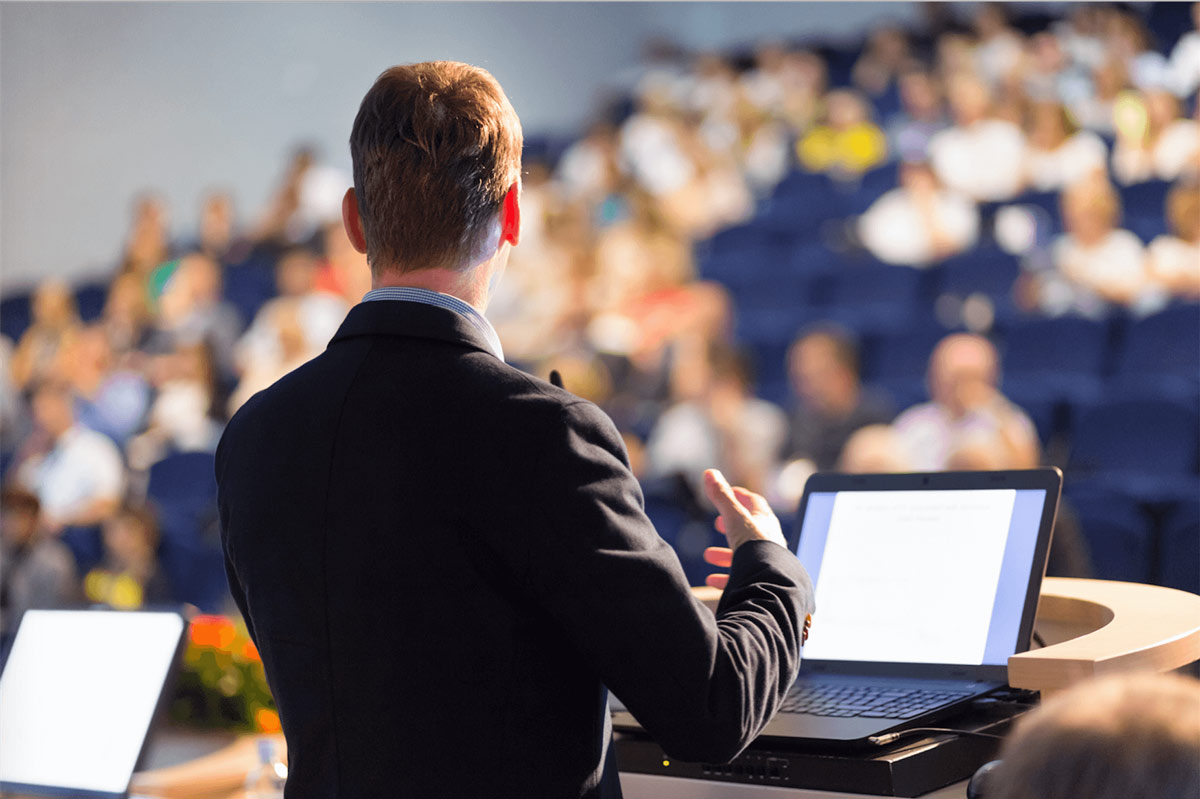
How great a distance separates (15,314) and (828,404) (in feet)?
14.8

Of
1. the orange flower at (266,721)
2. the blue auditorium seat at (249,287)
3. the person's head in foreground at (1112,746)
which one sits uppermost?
the person's head in foreground at (1112,746)

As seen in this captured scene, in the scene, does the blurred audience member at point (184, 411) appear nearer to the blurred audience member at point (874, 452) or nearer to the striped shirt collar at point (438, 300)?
the blurred audience member at point (874, 452)

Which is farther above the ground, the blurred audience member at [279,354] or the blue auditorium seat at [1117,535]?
the blue auditorium seat at [1117,535]

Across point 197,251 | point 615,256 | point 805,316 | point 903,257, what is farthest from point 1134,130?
point 197,251

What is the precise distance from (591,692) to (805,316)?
4.43 m

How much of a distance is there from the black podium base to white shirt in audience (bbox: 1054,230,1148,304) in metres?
3.57

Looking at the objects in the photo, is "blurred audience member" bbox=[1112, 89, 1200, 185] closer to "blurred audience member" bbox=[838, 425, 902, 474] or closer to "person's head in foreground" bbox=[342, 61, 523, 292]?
"blurred audience member" bbox=[838, 425, 902, 474]

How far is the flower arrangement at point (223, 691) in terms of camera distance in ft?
5.43

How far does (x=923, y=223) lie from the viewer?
16.5 ft

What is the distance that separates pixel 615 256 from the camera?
547 cm

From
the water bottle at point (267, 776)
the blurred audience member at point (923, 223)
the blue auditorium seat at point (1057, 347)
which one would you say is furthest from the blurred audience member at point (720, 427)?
the water bottle at point (267, 776)

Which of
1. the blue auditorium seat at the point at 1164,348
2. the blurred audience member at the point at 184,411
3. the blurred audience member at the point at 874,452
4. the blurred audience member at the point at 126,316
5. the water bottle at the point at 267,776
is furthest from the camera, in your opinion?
the blurred audience member at the point at 126,316

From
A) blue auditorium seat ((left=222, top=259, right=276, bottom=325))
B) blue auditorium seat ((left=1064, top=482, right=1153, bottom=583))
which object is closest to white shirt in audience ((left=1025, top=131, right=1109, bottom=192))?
blue auditorium seat ((left=1064, top=482, right=1153, bottom=583))

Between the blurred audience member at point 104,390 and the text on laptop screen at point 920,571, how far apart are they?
513 cm
